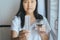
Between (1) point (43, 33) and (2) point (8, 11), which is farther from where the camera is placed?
(2) point (8, 11)

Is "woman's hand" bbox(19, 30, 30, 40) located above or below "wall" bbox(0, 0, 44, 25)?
below

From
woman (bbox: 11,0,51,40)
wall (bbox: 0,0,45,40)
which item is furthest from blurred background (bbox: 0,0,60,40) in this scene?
woman (bbox: 11,0,51,40)

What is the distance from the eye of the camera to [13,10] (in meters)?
1.07

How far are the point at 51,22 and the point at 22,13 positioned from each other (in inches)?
8.2

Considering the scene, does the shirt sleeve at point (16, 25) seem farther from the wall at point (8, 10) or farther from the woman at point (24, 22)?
the wall at point (8, 10)

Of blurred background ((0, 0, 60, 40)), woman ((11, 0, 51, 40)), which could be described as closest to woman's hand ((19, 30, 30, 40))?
woman ((11, 0, 51, 40))

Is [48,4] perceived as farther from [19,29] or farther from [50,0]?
[19,29]

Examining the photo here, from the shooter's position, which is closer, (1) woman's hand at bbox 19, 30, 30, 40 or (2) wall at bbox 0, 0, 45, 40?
(1) woman's hand at bbox 19, 30, 30, 40

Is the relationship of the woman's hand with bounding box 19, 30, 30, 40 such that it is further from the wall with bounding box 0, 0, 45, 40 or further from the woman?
the wall with bounding box 0, 0, 45, 40

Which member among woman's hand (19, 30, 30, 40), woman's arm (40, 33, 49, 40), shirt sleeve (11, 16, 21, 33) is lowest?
woman's arm (40, 33, 49, 40)

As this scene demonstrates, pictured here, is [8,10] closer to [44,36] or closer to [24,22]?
[24,22]

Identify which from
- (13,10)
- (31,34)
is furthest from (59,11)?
(13,10)

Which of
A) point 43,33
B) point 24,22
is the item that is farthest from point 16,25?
point 43,33

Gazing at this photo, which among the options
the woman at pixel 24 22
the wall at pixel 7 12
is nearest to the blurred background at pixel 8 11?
the wall at pixel 7 12
